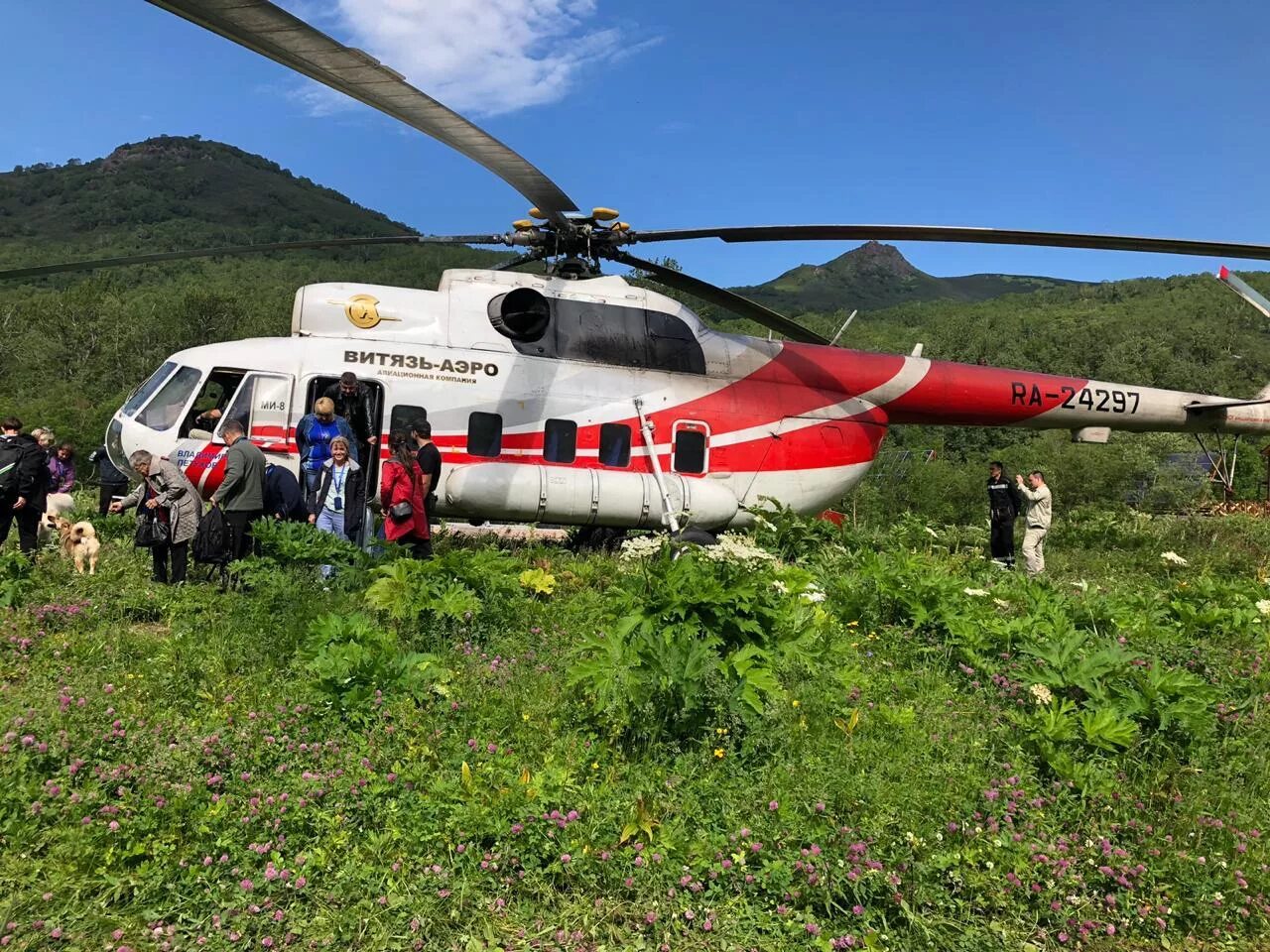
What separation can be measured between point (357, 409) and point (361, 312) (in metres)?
1.17

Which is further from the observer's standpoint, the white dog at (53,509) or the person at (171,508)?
the white dog at (53,509)

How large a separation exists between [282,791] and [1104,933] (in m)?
3.39

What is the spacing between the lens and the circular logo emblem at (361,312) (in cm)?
909

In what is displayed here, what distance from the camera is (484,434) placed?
30.3 ft

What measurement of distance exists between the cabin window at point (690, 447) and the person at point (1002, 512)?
175 inches

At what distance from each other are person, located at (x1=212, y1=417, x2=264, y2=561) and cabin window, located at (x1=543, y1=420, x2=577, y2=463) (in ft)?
10.7

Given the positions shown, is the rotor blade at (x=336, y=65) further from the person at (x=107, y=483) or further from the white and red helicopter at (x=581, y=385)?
the person at (x=107, y=483)

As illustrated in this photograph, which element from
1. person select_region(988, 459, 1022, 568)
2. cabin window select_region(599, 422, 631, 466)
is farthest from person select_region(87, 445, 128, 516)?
person select_region(988, 459, 1022, 568)

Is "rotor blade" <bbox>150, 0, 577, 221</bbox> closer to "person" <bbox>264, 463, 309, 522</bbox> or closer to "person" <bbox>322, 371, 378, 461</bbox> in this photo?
"person" <bbox>322, 371, 378, 461</bbox>

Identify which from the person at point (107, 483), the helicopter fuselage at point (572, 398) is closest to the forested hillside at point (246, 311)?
the person at point (107, 483)

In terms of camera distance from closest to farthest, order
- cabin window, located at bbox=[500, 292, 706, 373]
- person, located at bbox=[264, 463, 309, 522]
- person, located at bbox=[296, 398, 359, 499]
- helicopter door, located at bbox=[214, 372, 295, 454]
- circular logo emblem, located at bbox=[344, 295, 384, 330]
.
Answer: person, located at bbox=[264, 463, 309, 522] < person, located at bbox=[296, 398, 359, 499] < helicopter door, located at bbox=[214, 372, 295, 454] < circular logo emblem, located at bbox=[344, 295, 384, 330] < cabin window, located at bbox=[500, 292, 706, 373]

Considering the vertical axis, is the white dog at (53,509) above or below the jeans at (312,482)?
below

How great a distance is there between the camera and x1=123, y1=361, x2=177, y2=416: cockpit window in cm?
862

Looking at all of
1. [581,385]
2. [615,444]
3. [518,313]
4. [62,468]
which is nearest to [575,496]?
[615,444]
